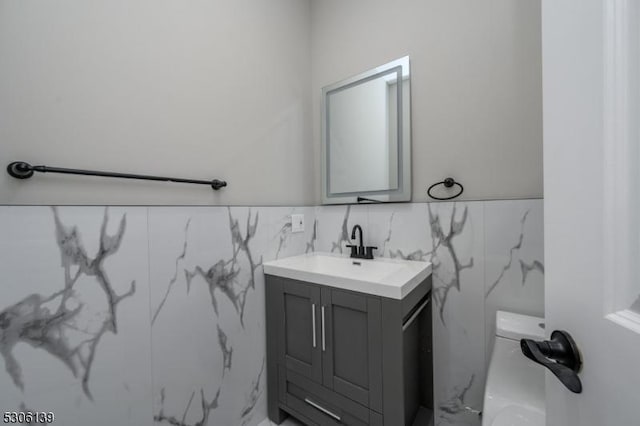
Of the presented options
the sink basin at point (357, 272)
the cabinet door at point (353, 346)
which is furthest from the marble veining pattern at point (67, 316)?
the cabinet door at point (353, 346)

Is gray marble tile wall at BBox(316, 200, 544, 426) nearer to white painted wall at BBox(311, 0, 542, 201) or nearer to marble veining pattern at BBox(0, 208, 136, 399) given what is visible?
white painted wall at BBox(311, 0, 542, 201)

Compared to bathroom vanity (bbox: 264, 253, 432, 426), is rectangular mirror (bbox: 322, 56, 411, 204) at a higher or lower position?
higher

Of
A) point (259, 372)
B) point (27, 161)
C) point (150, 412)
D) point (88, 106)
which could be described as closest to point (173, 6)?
point (88, 106)

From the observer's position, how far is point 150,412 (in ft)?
3.33

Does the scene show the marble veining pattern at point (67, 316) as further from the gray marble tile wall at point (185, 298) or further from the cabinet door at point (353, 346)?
the cabinet door at point (353, 346)

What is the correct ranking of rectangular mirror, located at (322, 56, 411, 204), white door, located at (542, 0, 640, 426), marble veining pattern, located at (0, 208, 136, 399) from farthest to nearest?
rectangular mirror, located at (322, 56, 411, 204) < marble veining pattern, located at (0, 208, 136, 399) < white door, located at (542, 0, 640, 426)

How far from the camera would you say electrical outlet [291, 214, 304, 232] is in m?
1.63

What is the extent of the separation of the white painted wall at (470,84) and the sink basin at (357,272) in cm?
40

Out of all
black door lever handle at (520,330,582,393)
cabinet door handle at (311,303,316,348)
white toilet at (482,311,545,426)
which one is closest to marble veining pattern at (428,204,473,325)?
white toilet at (482,311,545,426)

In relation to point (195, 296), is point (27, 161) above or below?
above

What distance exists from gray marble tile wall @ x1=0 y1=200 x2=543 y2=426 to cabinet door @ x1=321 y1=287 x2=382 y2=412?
1.45 ft

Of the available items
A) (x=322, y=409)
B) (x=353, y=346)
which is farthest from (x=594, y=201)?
(x=322, y=409)

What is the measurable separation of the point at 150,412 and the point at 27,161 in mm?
988

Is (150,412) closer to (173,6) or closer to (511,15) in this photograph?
(173,6)
